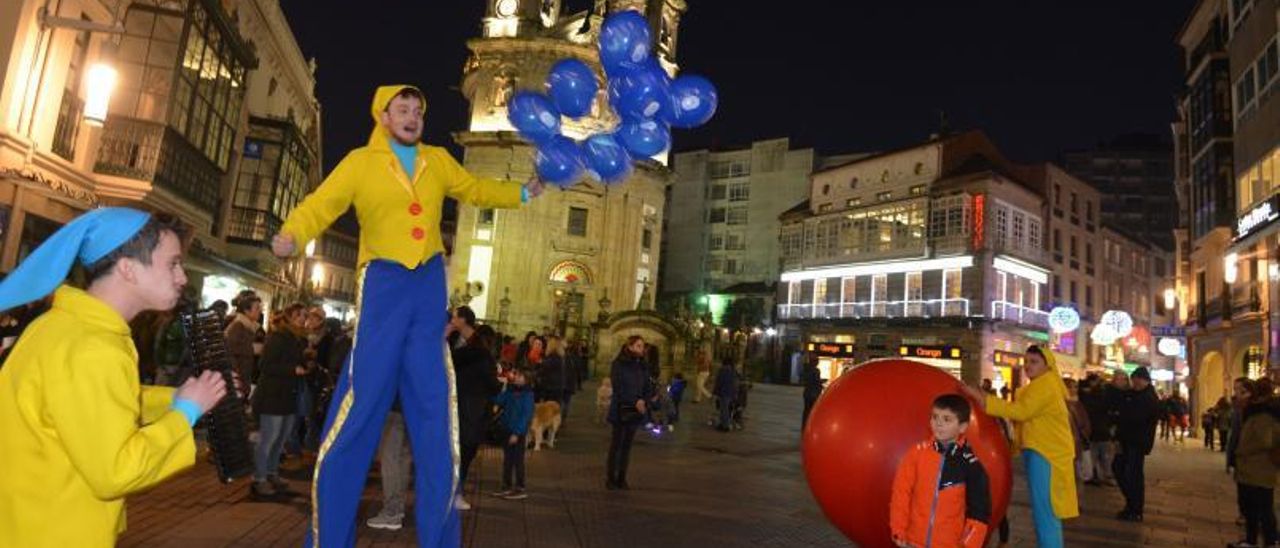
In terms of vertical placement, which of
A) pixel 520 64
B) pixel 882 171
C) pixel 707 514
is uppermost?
pixel 520 64

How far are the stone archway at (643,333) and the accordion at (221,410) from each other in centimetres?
3634

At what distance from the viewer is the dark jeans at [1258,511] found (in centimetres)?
809

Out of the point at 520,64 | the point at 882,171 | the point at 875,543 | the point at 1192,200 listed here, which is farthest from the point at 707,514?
the point at 520,64

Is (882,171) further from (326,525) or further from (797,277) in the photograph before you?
(326,525)

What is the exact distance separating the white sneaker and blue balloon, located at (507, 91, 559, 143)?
3.18 metres

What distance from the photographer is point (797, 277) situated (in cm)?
4831

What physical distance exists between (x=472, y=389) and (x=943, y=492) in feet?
14.1

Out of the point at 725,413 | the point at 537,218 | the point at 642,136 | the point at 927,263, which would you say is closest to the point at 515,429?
the point at 642,136

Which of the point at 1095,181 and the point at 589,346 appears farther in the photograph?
the point at 1095,181

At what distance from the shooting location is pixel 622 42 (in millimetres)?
6277

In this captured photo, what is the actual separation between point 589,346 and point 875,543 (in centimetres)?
3554

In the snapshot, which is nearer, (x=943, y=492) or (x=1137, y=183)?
(x=943, y=492)

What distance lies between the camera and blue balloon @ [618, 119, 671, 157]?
5914 millimetres

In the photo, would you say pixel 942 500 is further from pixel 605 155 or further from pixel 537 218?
pixel 537 218
